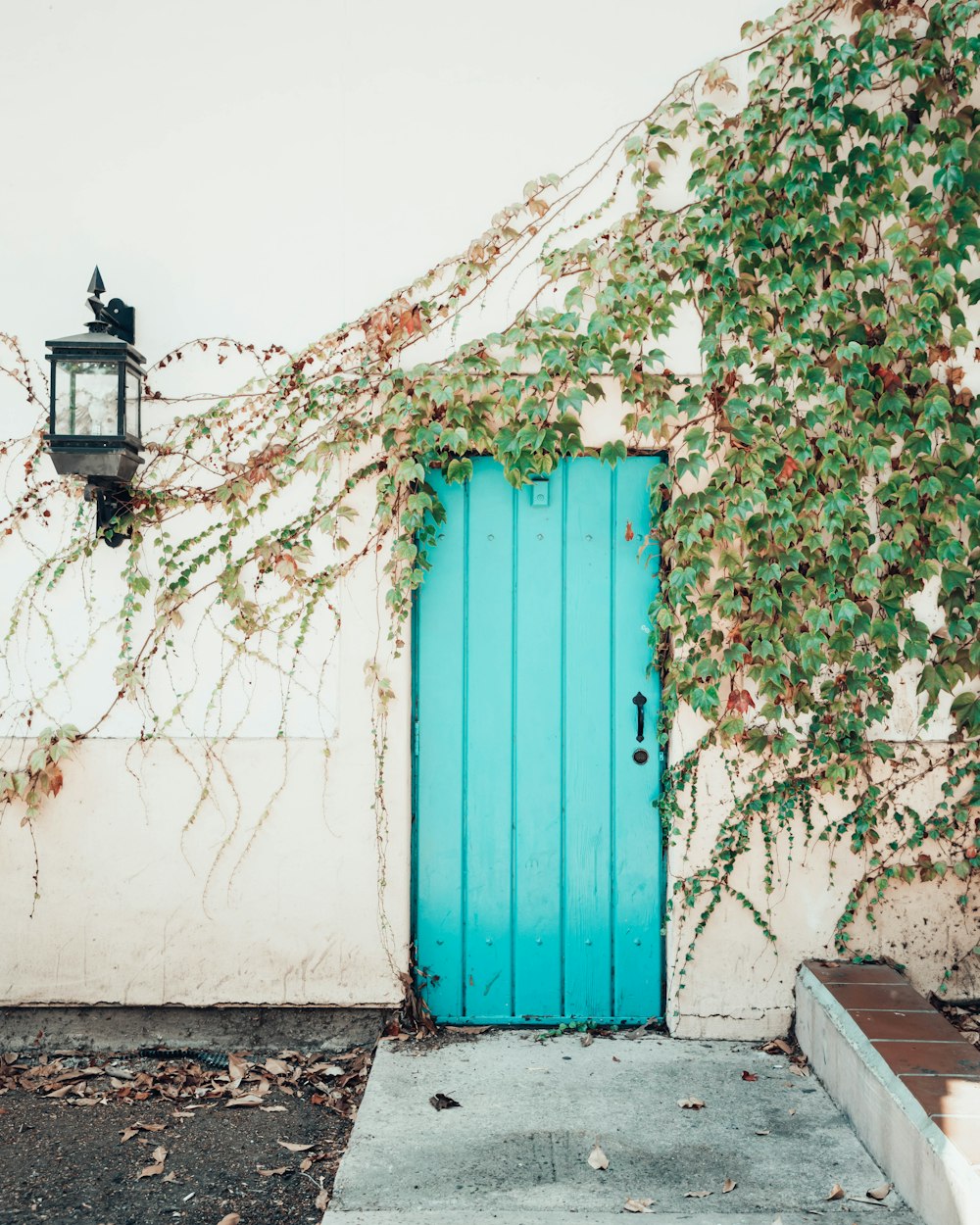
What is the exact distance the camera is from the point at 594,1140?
8.96 ft

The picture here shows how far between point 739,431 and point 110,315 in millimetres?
2319

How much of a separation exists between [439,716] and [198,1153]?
1.59 m

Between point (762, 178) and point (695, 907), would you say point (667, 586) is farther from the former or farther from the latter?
point (762, 178)

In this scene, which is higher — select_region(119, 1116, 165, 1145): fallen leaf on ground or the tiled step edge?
the tiled step edge

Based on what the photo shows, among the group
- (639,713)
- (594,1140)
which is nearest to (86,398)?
(639,713)

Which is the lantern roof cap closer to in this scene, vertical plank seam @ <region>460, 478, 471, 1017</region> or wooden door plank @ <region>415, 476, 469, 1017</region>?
wooden door plank @ <region>415, 476, 469, 1017</region>

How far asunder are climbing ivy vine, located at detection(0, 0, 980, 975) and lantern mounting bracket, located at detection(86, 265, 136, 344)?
1.14 feet

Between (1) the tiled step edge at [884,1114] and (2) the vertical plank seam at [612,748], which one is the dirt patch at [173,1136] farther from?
(1) the tiled step edge at [884,1114]

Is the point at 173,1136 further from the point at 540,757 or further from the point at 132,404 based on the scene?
the point at 132,404

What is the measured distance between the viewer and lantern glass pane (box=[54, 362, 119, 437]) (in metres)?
3.22

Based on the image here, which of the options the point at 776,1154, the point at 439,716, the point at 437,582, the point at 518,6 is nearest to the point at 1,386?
the point at 437,582

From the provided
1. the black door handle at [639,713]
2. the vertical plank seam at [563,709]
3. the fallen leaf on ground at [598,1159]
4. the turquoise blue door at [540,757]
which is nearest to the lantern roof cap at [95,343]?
the turquoise blue door at [540,757]

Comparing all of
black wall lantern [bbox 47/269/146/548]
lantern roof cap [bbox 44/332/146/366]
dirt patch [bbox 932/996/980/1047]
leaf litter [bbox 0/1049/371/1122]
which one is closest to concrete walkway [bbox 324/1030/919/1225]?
leaf litter [bbox 0/1049/371/1122]

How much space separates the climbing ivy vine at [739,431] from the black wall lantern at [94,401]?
245 mm
